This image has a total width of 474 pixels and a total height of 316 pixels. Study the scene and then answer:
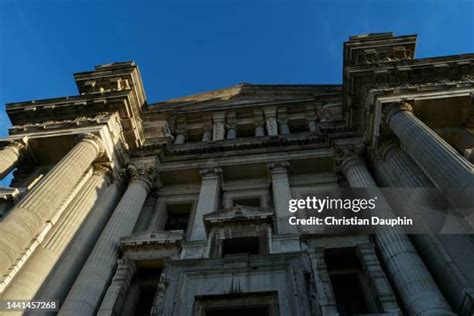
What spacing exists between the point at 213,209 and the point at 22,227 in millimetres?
9401

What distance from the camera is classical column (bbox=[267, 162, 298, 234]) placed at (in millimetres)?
18750

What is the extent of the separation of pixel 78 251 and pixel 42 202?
2.82 meters

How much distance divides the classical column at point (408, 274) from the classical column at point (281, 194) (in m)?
4.31

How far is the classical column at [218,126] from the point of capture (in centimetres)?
2909

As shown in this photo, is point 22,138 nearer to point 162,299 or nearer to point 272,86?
point 162,299

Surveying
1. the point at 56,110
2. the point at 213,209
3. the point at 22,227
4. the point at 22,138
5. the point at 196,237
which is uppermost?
the point at 56,110

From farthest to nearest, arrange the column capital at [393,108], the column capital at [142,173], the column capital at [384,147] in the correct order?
the column capital at [142,173] → the column capital at [384,147] → the column capital at [393,108]

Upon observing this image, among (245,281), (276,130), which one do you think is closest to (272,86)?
(276,130)

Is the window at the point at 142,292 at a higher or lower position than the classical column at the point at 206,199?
lower

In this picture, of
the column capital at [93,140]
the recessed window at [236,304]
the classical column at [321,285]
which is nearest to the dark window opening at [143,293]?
the recessed window at [236,304]

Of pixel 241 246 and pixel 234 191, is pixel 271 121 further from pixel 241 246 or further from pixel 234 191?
pixel 241 246

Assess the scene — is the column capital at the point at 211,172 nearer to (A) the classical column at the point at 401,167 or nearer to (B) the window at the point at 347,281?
(B) the window at the point at 347,281

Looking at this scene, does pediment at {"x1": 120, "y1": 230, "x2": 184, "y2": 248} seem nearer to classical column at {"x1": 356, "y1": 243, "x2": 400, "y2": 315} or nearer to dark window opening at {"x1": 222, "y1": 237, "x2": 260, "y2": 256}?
dark window opening at {"x1": 222, "y1": 237, "x2": 260, "y2": 256}

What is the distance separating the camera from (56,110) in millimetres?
25375
